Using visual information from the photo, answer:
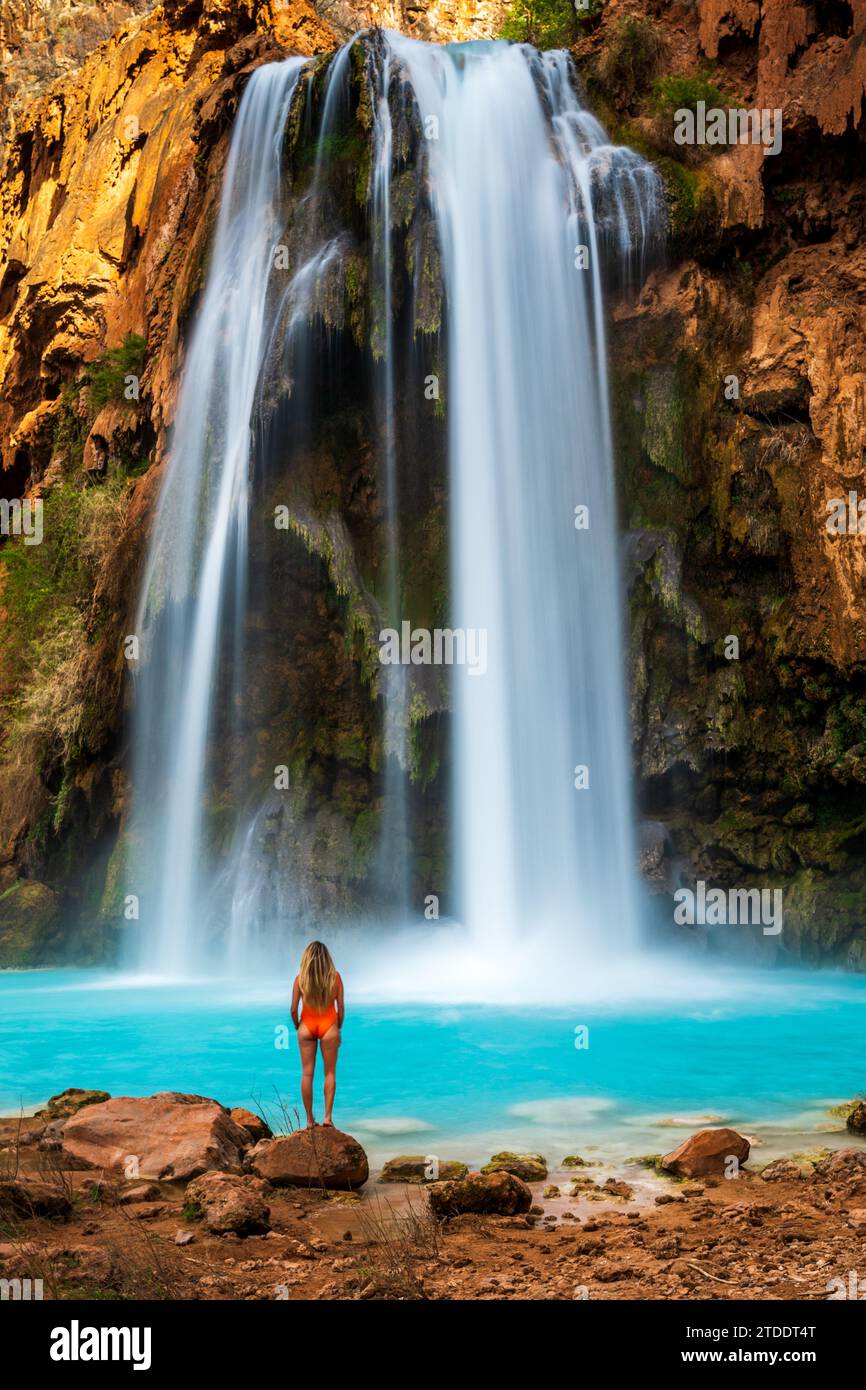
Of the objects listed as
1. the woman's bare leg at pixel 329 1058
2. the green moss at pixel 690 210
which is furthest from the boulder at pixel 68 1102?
the green moss at pixel 690 210

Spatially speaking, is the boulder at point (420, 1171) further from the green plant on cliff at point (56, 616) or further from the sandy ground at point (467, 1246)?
the green plant on cliff at point (56, 616)

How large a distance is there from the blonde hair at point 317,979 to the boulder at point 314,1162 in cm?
100

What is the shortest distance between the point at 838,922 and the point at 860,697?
3471mm

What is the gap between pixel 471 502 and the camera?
19.6 metres

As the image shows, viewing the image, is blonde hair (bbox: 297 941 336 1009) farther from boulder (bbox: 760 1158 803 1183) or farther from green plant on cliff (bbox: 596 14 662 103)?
green plant on cliff (bbox: 596 14 662 103)

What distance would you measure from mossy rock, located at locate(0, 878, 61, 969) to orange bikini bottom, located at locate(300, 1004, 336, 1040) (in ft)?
46.2

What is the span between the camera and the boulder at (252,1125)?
7.11 m

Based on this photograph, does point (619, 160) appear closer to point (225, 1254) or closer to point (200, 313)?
point (200, 313)

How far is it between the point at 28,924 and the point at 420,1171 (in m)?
15.4

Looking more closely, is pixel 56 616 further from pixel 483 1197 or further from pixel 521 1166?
pixel 483 1197

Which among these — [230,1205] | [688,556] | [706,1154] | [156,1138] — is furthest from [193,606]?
[230,1205]

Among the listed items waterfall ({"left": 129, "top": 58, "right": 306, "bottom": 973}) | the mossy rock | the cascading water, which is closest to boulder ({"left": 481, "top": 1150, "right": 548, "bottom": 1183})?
the cascading water

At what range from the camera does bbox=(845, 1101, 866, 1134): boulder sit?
7316 mm
